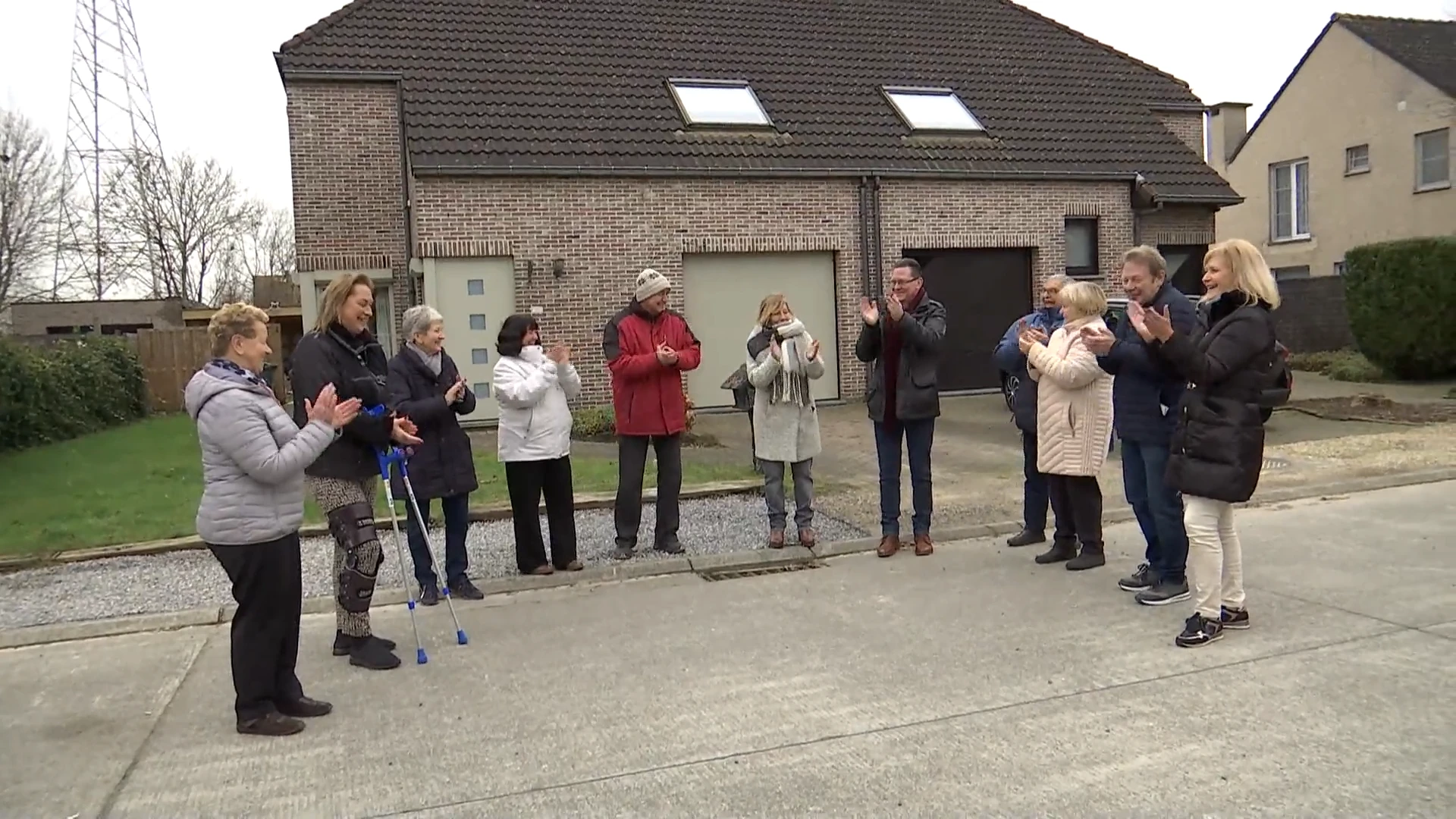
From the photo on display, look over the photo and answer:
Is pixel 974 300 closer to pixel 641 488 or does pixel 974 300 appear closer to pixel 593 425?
pixel 593 425

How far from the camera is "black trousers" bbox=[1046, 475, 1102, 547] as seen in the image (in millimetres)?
6598

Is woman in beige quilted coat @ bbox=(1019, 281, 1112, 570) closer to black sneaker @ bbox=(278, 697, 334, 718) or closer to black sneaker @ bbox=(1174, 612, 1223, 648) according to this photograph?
black sneaker @ bbox=(1174, 612, 1223, 648)

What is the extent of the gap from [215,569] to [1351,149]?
27.5 metres

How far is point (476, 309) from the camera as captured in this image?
1444 cm

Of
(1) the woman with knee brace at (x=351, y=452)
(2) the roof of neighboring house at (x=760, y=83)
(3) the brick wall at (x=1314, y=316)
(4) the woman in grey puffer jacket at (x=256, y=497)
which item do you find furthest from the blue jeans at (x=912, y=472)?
(3) the brick wall at (x=1314, y=316)

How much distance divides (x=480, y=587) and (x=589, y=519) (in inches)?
76.2

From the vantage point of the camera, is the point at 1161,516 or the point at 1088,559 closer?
the point at 1161,516

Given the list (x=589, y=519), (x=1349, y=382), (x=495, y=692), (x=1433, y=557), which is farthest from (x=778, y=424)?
(x=1349, y=382)

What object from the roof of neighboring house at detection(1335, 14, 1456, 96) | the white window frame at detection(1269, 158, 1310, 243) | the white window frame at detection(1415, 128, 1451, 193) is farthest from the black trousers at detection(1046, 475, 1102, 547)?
the white window frame at detection(1269, 158, 1310, 243)

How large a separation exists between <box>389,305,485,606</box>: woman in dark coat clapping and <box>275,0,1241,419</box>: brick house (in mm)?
8139

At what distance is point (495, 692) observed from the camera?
15.8ft

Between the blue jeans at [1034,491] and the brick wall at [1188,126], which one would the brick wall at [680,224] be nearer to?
the brick wall at [1188,126]

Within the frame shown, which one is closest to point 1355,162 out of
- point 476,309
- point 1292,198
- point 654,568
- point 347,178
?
point 1292,198

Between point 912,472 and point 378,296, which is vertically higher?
point 378,296
